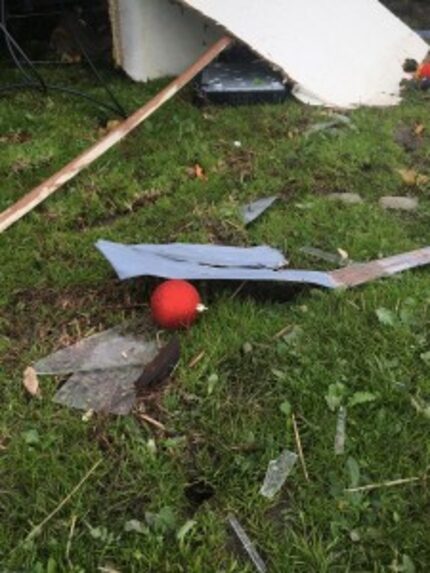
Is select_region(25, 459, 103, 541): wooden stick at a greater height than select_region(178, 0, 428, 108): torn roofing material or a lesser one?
lesser

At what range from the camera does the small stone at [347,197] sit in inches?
159

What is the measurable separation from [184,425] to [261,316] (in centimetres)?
71

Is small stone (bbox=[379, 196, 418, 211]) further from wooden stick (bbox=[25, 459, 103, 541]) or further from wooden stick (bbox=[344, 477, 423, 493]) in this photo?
wooden stick (bbox=[25, 459, 103, 541])

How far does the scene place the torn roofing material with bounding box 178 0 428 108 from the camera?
547 centimetres

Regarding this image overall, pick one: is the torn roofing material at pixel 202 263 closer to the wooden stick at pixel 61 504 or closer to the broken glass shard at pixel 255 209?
the broken glass shard at pixel 255 209

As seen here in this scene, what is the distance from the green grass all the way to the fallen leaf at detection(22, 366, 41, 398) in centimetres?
4

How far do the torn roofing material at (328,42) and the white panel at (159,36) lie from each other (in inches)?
17.0

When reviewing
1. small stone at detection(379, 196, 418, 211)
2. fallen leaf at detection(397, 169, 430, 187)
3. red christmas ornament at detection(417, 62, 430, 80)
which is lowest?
small stone at detection(379, 196, 418, 211)

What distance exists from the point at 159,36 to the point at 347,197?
2877 millimetres

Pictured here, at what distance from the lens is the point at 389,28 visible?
6066 millimetres

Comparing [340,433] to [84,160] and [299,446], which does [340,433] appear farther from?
[84,160]

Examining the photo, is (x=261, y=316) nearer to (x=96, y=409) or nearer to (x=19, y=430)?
(x=96, y=409)

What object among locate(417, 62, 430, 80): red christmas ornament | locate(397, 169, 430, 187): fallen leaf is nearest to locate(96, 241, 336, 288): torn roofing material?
locate(397, 169, 430, 187): fallen leaf

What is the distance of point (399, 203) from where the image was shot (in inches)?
159
